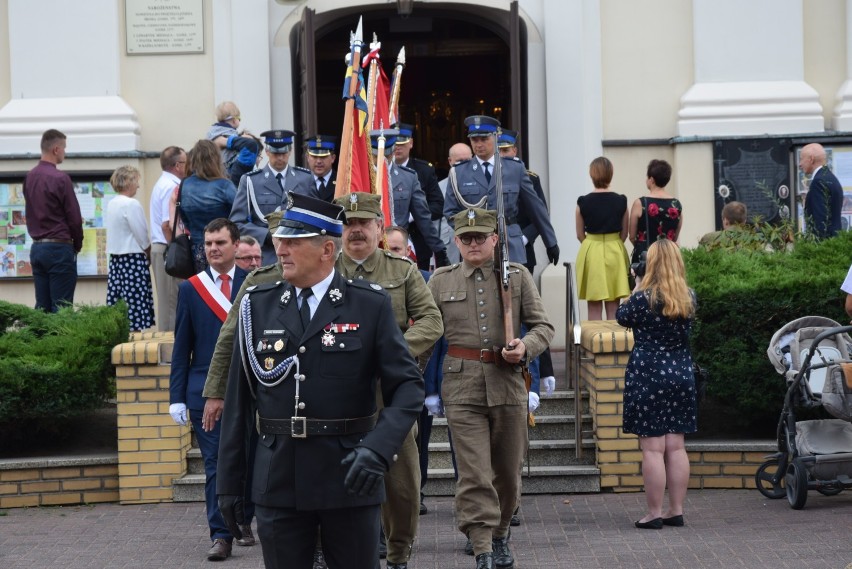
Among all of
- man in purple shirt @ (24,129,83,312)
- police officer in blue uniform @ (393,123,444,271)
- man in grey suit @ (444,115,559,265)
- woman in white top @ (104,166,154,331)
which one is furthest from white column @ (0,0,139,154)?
man in grey suit @ (444,115,559,265)

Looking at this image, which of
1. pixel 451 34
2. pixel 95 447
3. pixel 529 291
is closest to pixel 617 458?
pixel 529 291

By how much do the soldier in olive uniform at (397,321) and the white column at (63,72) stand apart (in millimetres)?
6600

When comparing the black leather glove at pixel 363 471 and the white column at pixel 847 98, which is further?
the white column at pixel 847 98

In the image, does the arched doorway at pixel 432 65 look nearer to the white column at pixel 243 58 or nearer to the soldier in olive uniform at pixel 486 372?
the white column at pixel 243 58

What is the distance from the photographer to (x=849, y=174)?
13117 mm

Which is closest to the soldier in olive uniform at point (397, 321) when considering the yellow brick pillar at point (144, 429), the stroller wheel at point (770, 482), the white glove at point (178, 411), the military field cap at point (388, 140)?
the white glove at point (178, 411)

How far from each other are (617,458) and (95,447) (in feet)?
12.1

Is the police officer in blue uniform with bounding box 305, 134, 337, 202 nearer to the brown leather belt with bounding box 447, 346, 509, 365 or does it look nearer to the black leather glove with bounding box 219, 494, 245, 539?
the brown leather belt with bounding box 447, 346, 509, 365

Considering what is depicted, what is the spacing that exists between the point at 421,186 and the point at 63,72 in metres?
3.93

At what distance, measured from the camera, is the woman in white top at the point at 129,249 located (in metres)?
11.3

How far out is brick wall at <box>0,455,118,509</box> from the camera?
9289 millimetres

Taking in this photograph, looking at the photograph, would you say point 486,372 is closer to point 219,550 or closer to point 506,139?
point 219,550

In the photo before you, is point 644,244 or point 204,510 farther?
point 644,244

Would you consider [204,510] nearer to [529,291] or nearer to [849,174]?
[529,291]
